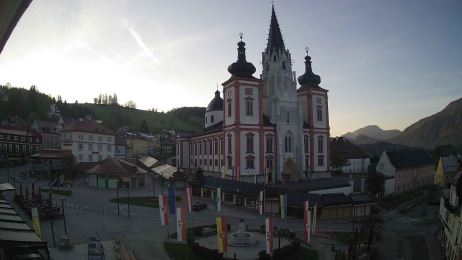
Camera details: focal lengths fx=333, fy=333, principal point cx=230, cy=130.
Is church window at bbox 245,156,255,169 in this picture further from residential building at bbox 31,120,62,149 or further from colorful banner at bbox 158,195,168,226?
residential building at bbox 31,120,62,149

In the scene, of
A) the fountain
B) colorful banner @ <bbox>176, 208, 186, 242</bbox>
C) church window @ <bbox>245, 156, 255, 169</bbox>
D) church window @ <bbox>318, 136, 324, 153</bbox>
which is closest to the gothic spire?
church window @ <bbox>318, 136, 324, 153</bbox>

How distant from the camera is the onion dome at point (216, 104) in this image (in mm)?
71812

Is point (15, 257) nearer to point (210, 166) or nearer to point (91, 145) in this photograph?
point (210, 166)

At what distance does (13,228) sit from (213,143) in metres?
44.1

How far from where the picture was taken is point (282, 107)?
54719mm

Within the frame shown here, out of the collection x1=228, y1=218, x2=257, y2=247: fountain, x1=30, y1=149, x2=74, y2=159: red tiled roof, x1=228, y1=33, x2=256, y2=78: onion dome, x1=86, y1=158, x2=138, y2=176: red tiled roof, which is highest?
x1=228, y1=33, x2=256, y2=78: onion dome

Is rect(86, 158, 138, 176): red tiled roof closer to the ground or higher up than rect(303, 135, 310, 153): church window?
closer to the ground

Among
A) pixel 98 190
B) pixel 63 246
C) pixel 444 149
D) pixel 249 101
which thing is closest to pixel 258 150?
pixel 249 101

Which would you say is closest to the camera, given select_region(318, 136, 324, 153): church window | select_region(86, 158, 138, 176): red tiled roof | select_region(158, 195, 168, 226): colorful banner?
select_region(158, 195, 168, 226): colorful banner

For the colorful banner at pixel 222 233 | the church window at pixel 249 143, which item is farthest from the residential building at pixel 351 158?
the colorful banner at pixel 222 233

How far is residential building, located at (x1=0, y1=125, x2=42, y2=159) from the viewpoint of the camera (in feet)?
231

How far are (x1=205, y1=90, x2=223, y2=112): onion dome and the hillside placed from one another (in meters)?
58.3

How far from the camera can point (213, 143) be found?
57.5m

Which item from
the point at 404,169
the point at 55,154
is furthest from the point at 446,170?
the point at 55,154
